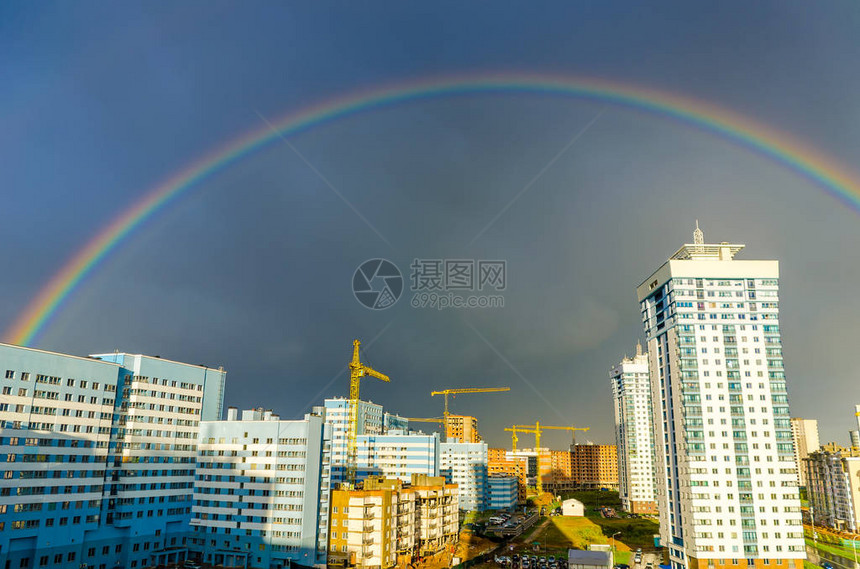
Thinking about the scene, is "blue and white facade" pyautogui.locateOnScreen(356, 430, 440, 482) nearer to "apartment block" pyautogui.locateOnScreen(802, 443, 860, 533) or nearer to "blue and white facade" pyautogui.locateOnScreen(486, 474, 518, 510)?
"blue and white facade" pyautogui.locateOnScreen(486, 474, 518, 510)

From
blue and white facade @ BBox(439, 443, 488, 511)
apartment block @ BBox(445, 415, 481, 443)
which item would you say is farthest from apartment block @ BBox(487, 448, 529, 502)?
blue and white facade @ BBox(439, 443, 488, 511)

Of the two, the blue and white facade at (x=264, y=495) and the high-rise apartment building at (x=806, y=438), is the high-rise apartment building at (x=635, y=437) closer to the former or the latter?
the high-rise apartment building at (x=806, y=438)

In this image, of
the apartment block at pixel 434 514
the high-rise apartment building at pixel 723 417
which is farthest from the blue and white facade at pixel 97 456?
the high-rise apartment building at pixel 723 417

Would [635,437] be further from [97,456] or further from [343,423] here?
[97,456]

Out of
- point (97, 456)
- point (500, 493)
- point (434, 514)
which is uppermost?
point (97, 456)

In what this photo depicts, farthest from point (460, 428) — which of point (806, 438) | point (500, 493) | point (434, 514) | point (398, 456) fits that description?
point (434, 514)

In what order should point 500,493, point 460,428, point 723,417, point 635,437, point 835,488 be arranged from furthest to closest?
point 460,428 < point 635,437 < point 500,493 < point 835,488 < point 723,417

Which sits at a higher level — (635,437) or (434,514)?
(635,437)
